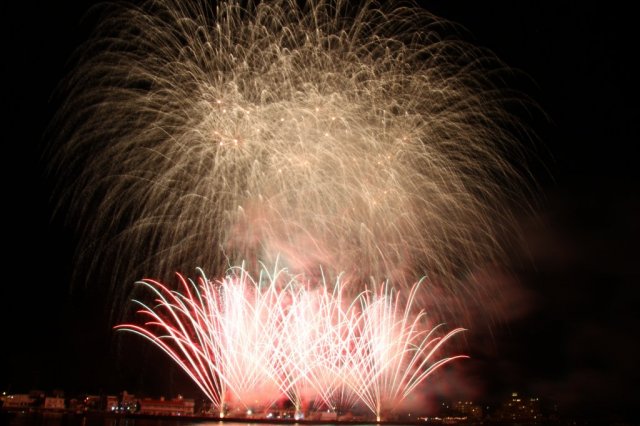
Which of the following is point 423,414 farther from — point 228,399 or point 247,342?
point 247,342

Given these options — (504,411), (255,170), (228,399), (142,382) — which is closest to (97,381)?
(142,382)

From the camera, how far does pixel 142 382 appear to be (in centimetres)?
6781

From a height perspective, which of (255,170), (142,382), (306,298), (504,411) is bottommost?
(504,411)

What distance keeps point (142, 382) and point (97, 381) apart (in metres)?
5.66

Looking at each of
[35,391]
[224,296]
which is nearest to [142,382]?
[35,391]

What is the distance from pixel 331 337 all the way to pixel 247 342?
4626 millimetres

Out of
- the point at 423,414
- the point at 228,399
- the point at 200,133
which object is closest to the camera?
the point at 200,133

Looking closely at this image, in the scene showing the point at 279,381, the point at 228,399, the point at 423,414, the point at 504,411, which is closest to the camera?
the point at 279,381

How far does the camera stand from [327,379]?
33.3 m

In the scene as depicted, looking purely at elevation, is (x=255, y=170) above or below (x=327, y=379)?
above

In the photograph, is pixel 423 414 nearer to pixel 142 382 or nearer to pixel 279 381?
pixel 142 382

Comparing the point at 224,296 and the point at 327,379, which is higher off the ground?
the point at 224,296

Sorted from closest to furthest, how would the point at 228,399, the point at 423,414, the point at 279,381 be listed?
the point at 279,381 → the point at 228,399 → the point at 423,414

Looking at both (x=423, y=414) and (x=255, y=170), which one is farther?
(x=423, y=414)
